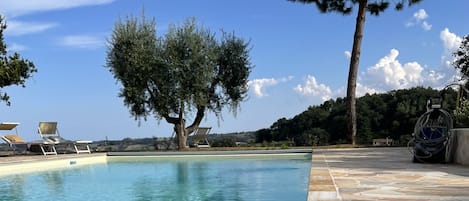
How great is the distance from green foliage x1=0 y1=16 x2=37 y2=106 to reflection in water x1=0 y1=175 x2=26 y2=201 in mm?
6507

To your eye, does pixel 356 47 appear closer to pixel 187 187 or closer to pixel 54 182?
pixel 187 187

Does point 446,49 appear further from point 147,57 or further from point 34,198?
point 34,198

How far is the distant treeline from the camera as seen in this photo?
28.0m

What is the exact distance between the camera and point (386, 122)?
2980cm

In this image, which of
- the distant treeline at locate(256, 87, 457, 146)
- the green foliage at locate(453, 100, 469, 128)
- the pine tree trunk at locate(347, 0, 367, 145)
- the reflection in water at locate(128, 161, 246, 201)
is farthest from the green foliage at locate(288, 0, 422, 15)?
the distant treeline at locate(256, 87, 457, 146)

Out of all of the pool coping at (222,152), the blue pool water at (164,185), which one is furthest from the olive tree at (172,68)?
the blue pool water at (164,185)

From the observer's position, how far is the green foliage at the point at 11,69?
49.3ft

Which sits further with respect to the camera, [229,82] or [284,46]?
[284,46]

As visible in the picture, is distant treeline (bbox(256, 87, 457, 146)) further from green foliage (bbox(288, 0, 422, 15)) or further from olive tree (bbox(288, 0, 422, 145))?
olive tree (bbox(288, 0, 422, 145))

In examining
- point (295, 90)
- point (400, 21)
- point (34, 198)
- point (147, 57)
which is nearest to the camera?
point (34, 198)

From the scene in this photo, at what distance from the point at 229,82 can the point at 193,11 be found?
2681 millimetres

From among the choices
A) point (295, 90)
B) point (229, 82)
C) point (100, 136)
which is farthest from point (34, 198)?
point (295, 90)

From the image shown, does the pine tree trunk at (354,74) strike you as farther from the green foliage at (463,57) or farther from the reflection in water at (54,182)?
the reflection in water at (54,182)

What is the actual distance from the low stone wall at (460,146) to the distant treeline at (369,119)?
1857cm
